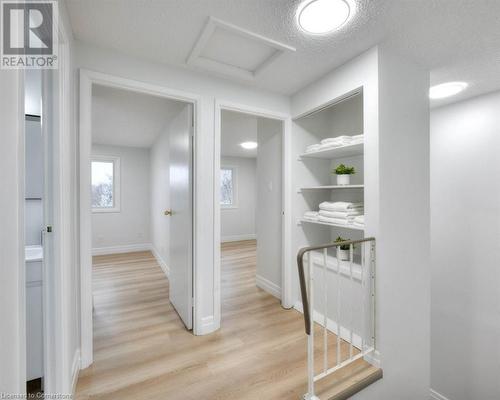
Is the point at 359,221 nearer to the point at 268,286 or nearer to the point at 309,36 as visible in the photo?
the point at 309,36

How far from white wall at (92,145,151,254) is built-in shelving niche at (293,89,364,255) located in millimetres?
4023

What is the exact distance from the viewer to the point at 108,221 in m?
5.17

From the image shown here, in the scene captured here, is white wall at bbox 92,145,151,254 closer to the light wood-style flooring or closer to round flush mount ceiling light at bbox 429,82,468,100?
the light wood-style flooring

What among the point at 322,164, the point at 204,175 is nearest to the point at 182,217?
the point at 204,175

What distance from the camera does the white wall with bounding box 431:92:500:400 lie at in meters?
2.49

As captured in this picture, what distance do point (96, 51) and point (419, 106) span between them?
2576mm

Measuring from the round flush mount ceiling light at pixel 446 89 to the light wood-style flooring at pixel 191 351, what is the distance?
2577 millimetres

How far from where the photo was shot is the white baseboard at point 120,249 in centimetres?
500

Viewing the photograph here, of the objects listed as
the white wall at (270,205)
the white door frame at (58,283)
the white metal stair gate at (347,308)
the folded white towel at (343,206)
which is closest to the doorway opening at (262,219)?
the white wall at (270,205)

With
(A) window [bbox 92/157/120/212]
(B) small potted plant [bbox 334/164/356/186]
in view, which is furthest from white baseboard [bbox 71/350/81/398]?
(A) window [bbox 92/157/120/212]

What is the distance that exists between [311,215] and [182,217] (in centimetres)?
131

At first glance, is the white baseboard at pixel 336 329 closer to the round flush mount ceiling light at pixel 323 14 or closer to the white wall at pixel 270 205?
the white wall at pixel 270 205

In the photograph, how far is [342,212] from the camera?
218cm

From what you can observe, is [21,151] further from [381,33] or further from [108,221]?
[108,221]
